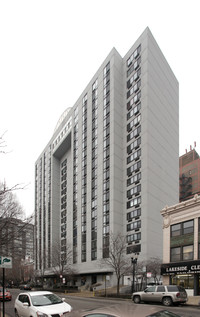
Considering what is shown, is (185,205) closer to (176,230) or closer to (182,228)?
(182,228)

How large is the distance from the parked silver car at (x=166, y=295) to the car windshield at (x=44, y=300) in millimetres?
10987

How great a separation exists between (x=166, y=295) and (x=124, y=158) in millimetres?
39782

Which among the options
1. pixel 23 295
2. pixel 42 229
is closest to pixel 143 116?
pixel 23 295

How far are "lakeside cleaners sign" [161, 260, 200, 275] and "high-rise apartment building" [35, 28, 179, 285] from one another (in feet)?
50.9

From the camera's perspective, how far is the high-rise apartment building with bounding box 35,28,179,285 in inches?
2147

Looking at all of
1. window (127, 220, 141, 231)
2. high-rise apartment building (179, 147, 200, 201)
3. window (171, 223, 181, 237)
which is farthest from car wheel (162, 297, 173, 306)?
high-rise apartment building (179, 147, 200, 201)

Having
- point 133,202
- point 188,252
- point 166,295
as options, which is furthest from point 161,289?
point 133,202

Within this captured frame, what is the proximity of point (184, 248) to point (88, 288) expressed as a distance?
102 feet

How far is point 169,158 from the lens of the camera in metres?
63.7

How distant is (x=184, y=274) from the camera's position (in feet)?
108

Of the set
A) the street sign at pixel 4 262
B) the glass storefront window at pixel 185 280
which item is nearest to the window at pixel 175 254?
the glass storefront window at pixel 185 280

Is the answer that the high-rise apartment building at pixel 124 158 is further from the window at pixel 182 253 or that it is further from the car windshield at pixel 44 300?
the car windshield at pixel 44 300

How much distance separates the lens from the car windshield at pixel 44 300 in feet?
40.4

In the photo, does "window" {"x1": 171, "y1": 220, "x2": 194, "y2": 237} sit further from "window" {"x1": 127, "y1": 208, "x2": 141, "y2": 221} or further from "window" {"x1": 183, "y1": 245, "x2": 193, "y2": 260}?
"window" {"x1": 127, "y1": 208, "x2": 141, "y2": 221}
